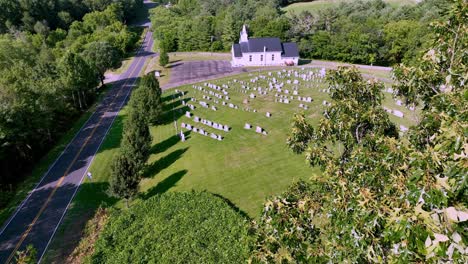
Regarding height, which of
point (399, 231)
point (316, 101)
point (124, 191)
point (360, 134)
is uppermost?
point (399, 231)

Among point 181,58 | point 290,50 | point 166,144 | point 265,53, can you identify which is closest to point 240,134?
point 166,144

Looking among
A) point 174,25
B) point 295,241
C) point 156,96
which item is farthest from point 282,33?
point 295,241

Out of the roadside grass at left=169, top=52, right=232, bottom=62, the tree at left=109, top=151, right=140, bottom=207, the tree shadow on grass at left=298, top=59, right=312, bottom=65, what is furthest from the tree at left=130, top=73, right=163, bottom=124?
the tree shadow on grass at left=298, top=59, right=312, bottom=65

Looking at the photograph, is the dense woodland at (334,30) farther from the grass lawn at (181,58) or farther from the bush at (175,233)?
the bush at (175,233)

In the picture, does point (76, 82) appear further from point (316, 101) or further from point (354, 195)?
point (354, 195)

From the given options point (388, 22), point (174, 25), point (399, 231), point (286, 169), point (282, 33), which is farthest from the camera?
point (174, 25)

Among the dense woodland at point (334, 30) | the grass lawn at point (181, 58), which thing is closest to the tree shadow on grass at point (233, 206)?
the dense woodland at point (334, 30)
